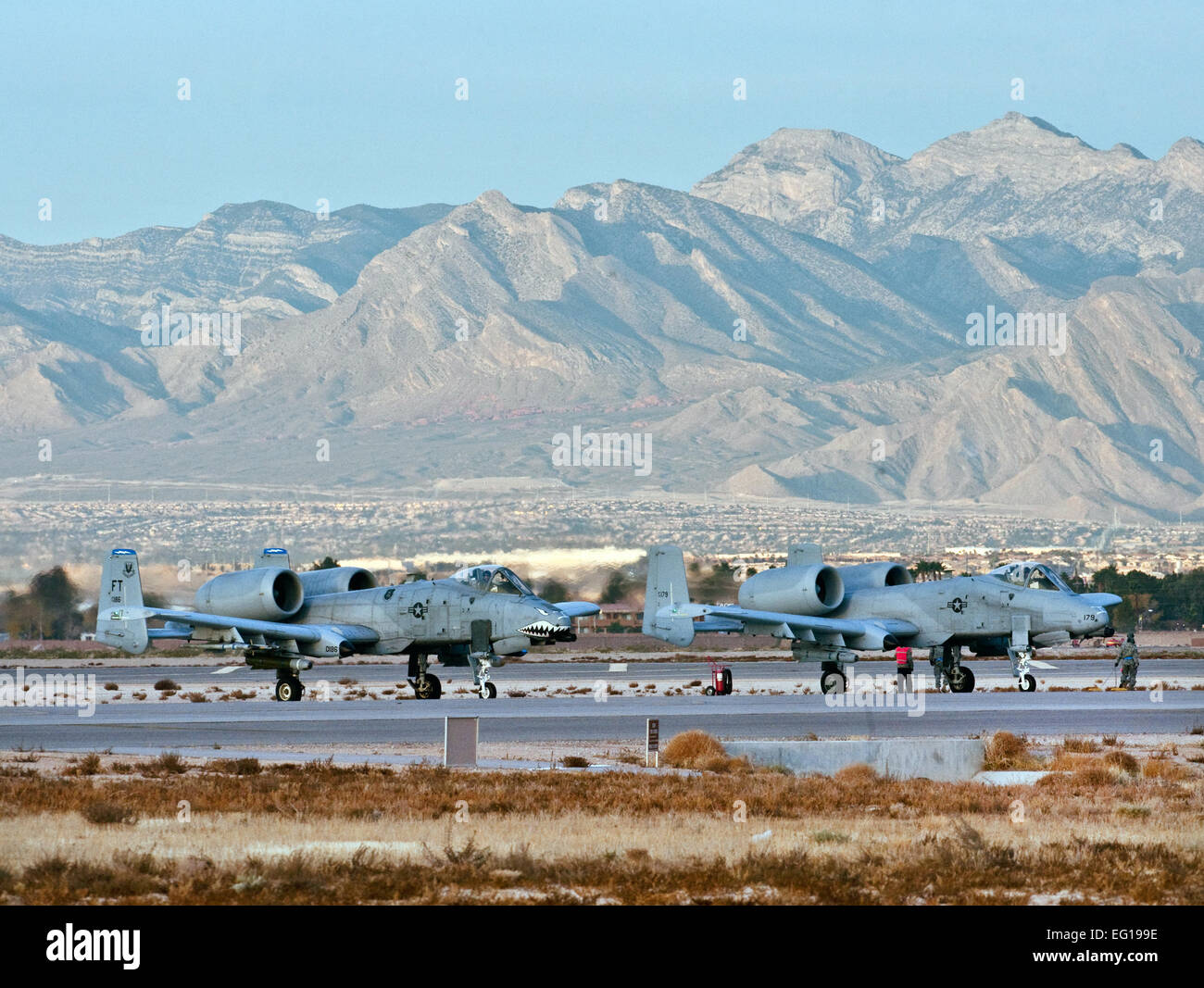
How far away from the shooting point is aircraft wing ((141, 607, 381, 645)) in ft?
148

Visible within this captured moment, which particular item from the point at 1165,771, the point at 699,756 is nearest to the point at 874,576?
the point at 699,756

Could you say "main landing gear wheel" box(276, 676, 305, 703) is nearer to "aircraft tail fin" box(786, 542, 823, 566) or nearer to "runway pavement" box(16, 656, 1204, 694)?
"runway pavement" box(16, 656, 1204, 694)

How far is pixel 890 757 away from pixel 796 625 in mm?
18993

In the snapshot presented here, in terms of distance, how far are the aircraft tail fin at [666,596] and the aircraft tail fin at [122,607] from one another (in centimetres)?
1411

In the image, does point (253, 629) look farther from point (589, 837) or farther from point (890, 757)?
point (589, 837)

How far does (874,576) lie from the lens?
178 ft

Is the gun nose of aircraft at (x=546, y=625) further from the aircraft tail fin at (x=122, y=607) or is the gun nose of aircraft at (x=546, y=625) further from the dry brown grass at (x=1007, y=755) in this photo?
the dry brown grass at (x=1007, y=755)

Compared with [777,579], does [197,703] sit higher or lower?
lower

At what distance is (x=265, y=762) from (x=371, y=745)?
4.07 metres

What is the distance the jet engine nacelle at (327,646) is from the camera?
46.2 m

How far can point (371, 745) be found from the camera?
3453 centimetres
